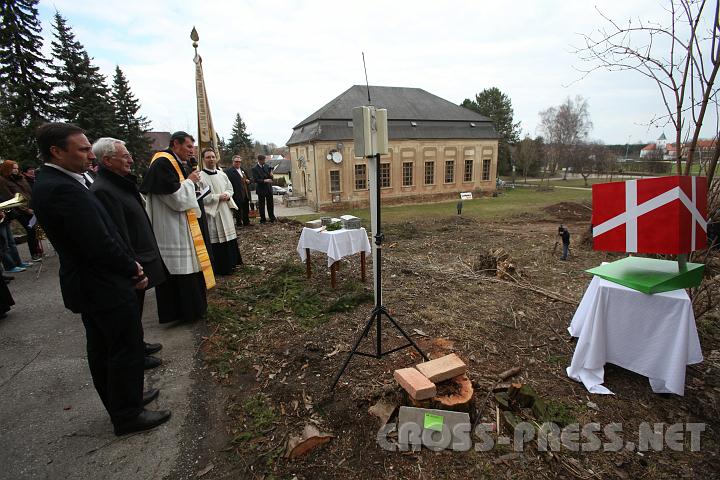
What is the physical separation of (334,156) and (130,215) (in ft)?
61.5

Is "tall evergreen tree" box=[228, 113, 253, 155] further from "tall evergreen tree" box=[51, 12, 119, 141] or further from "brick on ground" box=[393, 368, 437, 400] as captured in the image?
"brick on ground" box=[393, 368, 437, 400]

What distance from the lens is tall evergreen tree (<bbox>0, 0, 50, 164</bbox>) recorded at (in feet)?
67.2

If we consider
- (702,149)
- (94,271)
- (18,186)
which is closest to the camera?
(94,271)

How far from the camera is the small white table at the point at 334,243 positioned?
521cm

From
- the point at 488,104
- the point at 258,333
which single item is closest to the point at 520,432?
the point at 258,333

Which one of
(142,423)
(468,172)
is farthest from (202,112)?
(468,172)

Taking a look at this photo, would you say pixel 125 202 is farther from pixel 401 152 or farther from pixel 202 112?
pixel 401 152

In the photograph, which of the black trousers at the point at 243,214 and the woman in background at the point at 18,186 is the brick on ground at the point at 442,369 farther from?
the black trousers at the point at 243,214

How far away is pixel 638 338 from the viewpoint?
3.04m

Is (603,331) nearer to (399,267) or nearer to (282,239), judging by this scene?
(399,267)

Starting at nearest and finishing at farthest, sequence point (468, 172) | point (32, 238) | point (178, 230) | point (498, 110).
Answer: point (178, 230), point (32, 238), point (468, 172), point (498, 110)

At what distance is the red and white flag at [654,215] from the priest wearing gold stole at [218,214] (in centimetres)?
538

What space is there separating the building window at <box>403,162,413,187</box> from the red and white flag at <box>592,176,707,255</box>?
2134cm

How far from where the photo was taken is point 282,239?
9281 mm
